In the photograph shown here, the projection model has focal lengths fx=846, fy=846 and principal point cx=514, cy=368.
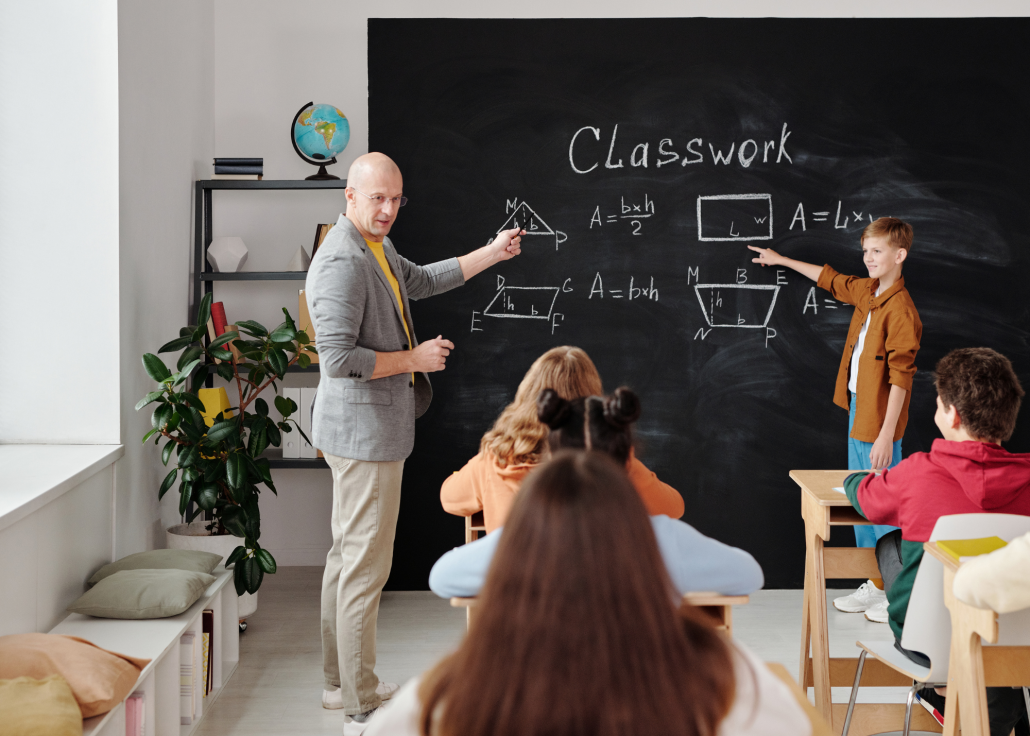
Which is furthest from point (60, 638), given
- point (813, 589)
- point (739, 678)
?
point (813, 589)

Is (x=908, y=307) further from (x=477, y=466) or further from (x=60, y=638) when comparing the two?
(x=60, y=638)

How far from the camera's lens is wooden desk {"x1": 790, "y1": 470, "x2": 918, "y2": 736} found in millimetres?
2443

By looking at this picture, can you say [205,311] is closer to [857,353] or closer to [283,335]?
[283,335]

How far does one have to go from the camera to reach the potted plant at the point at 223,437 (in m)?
2.97

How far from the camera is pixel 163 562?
2.83 metres

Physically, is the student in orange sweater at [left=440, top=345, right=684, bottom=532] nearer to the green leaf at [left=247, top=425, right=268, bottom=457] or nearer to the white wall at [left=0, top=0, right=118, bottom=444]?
the green leaf at [left=247, top=425, right=268, bottom=457]

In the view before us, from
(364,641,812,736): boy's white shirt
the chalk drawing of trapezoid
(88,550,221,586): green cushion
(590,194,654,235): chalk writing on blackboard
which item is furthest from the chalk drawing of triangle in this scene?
(364,641,812,736): boy's white shirt

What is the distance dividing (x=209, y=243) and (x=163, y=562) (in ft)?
5.10

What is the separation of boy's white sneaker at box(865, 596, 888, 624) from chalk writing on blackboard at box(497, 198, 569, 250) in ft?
6.66

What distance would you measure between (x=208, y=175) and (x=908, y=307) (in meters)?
3.11

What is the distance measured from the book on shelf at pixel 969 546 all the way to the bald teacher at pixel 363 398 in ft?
4.58

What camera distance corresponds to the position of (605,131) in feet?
12.3

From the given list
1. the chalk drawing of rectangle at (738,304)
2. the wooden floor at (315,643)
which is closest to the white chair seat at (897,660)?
the wooden floor at (315,643)

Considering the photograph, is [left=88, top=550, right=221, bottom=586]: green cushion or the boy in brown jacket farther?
the boy in brown jacket
